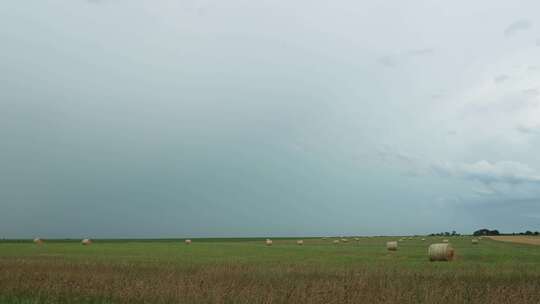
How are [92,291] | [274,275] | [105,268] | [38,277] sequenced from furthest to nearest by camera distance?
[105,268] → [274,275] → [38,277] → [92,291]

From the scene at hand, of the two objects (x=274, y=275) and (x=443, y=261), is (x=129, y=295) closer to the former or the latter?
(x=274, y=275)

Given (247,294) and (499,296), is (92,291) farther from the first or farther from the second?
(499,296)

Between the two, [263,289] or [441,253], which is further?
[441,253]

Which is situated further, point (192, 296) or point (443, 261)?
point (443, 261)

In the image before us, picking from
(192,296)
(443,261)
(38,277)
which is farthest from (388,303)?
(443,261)

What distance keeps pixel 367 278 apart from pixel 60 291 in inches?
339

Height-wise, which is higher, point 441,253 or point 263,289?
point 441,253

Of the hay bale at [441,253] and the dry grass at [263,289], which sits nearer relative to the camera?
the dry grass at [263,289]

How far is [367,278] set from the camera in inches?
626

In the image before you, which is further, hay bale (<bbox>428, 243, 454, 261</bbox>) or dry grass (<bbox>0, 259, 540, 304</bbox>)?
hay bale (<bbox>428, 243, 454, 261</bbox>)

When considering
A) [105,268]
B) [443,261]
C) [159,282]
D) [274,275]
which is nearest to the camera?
[159,282]

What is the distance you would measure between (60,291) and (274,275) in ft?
23.0

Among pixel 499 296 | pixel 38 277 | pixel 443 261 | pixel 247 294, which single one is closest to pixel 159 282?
pixel 247 294

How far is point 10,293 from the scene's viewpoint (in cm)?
1231
